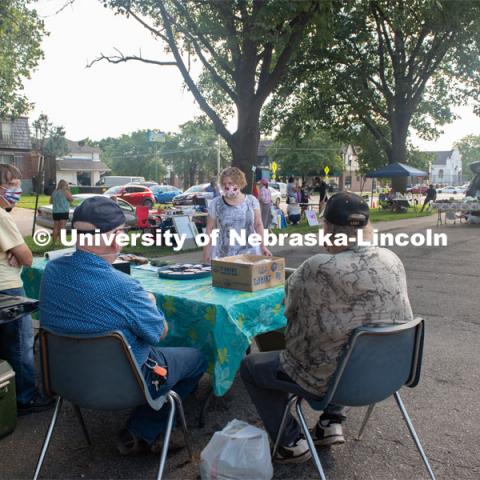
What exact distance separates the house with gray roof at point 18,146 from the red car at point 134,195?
2355 cm

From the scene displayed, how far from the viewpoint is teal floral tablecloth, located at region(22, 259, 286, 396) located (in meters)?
3.29

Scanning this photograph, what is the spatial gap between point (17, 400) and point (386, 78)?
89.0ft

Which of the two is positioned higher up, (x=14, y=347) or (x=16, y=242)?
(x=16, y=242)


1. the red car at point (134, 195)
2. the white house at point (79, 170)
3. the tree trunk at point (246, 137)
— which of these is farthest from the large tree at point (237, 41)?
the white house at point (79, 170)

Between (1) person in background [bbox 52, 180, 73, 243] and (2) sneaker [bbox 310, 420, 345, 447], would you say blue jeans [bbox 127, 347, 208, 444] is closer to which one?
(2) sneaker [bbox 310, 420, 345, 447]

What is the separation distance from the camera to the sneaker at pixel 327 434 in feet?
11.0

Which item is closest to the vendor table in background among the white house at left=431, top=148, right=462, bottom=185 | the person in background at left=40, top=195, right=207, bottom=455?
the person in background at left=40, top=195, right=207, bottom=455

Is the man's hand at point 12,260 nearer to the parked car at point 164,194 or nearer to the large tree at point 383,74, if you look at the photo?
the large tree at point 383,74

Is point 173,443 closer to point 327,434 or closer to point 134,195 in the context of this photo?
point 327,434

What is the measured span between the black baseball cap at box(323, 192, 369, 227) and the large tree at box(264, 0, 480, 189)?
67.3 ft

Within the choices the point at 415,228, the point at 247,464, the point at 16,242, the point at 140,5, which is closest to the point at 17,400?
the point at 16,242

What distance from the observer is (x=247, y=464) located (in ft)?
9.01

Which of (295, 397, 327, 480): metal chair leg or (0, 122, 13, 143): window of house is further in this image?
(0, 122, 13, 143): window of house

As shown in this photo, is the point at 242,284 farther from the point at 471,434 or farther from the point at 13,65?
the point at 13,65
